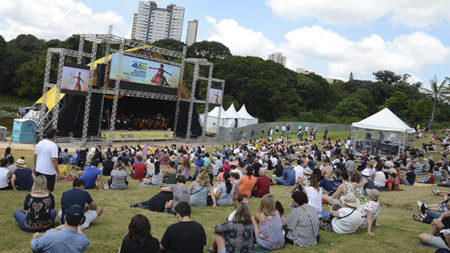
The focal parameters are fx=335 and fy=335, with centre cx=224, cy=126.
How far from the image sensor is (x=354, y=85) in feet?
242

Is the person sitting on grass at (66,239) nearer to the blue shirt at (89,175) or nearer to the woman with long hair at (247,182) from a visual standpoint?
the woman with long hair at (247,182)

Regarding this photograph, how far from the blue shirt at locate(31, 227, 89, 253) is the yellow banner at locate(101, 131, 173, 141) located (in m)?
20.5

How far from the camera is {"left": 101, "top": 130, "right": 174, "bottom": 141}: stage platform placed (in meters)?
23.6

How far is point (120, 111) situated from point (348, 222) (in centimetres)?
2371

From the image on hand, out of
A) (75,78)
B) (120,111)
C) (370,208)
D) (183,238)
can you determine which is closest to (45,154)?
(183,238)

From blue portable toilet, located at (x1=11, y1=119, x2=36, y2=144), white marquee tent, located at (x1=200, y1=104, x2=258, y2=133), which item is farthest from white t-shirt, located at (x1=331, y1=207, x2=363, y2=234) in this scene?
white marquee tent, located at (x1=200, y1=104, x2=258, y2=133)

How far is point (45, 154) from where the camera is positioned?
18.3ft

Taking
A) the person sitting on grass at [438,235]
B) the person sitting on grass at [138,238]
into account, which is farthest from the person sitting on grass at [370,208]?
the person sitting on grass at [138,238]

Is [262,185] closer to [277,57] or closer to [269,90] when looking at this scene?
[269,90]

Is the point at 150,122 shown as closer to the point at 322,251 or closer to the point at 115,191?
the point at 115,191

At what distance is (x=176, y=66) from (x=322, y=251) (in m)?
23.4

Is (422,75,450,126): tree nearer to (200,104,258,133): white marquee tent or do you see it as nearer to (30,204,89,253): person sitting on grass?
(200,104,258,133): white marquee tent

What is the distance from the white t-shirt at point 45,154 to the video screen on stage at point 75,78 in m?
15.7

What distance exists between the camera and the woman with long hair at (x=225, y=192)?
757 centimetres
